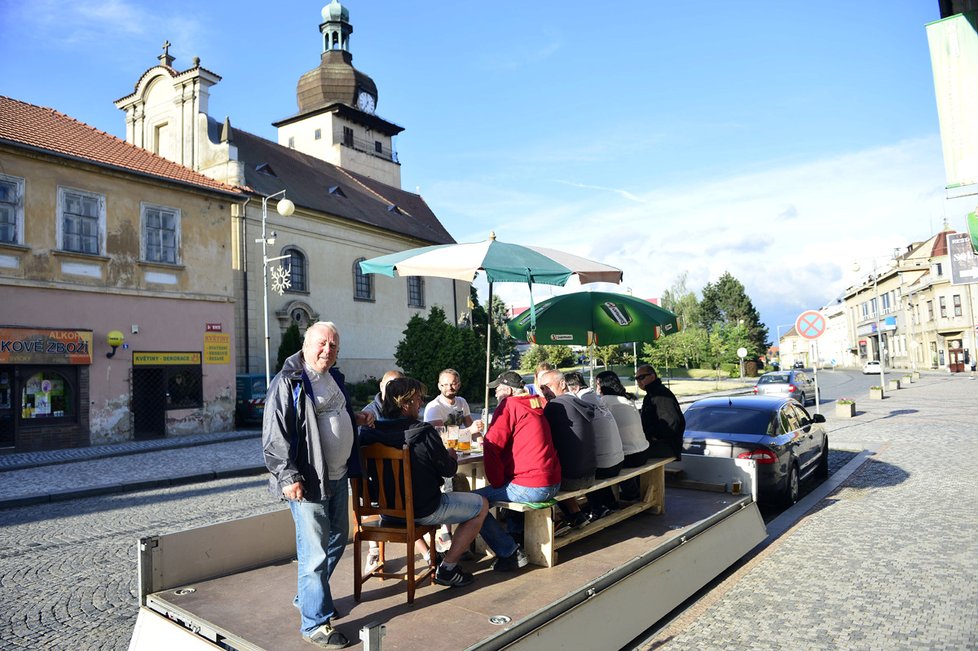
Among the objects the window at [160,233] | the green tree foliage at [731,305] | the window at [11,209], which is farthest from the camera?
the green tree foliage at [731,305]

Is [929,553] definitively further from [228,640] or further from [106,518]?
[106,518]

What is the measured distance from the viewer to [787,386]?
2512 centimetres

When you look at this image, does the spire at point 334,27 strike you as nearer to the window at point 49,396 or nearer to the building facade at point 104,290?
the building facade at point 104,290

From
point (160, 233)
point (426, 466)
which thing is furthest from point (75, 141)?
point (426, 466)

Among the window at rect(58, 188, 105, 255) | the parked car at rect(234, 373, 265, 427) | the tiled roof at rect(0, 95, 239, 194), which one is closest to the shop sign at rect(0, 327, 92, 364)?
the window at rect(58, 188, 105, 255)

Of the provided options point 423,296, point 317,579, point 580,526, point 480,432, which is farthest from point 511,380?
point 423,296

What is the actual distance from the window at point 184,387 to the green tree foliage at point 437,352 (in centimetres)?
1041

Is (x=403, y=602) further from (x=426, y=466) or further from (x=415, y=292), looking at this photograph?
(x=415, y=292)

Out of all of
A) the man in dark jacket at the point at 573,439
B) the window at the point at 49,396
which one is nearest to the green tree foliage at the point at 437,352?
the window at the point at 49,396

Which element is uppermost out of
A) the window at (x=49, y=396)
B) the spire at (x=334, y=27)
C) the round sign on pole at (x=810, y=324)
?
the spire at (x=334, y=27)

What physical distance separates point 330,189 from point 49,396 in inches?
759

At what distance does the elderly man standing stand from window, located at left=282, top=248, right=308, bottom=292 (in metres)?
26.2

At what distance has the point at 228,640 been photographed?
3.48 m

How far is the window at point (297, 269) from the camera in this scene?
2925cm
